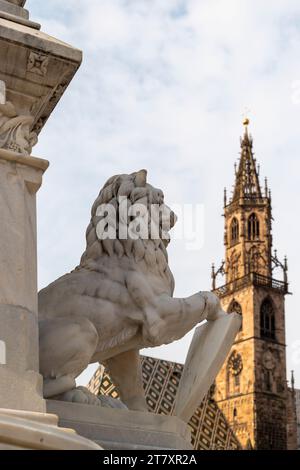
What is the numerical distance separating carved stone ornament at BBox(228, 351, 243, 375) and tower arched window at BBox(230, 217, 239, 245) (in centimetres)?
757

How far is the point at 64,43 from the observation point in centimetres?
429

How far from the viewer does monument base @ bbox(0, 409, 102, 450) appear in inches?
126

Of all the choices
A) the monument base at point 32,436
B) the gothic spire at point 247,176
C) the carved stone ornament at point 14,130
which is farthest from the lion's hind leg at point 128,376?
the gothic spire at point 247,176

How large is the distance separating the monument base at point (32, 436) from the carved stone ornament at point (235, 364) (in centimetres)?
4877

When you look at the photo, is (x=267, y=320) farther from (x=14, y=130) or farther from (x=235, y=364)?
(x=14, y=130)

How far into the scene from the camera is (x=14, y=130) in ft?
13.7

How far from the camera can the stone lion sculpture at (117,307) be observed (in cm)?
454

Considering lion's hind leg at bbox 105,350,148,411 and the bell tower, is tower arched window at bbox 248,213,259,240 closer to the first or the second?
the bell tower

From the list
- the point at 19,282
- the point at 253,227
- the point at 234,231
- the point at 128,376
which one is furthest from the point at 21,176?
the point at 234,231

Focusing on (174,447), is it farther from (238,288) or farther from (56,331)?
(238,288)

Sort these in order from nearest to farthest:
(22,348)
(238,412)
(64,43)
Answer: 1. (22,348)
2. (64,43)
3. (238,412)

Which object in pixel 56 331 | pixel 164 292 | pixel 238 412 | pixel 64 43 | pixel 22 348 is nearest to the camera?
pixel 22 348
